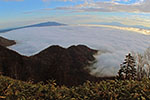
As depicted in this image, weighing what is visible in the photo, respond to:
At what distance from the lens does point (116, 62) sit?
15588cm

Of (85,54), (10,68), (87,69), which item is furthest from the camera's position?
(85,54)

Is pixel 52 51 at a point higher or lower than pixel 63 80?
higher

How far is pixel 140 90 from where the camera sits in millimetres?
5102

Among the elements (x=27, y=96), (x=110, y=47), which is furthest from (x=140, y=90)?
(x=110, y=47)

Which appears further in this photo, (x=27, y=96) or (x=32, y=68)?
(x=32, y=68)

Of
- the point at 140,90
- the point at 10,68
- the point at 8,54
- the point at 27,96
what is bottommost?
the point at 10,68

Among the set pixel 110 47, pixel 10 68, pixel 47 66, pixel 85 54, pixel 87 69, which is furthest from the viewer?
pixel 110 47

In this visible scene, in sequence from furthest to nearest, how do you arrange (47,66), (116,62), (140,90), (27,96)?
1. (116,62)
2. (47,66)
3. (27,96)
4. (140,90)

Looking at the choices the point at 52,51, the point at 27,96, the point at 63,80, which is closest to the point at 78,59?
the point at 52,51

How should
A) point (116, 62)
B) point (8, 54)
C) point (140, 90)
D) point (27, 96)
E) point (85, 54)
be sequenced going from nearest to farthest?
point (140, 90), point (27, 96), point (8, 54), point (85, 54), point (116, 62)

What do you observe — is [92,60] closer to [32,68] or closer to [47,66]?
[47,66]

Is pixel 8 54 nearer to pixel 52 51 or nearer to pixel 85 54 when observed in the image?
pixel 52 51

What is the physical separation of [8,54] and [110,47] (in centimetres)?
13180

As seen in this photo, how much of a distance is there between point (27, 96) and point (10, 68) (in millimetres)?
94197
